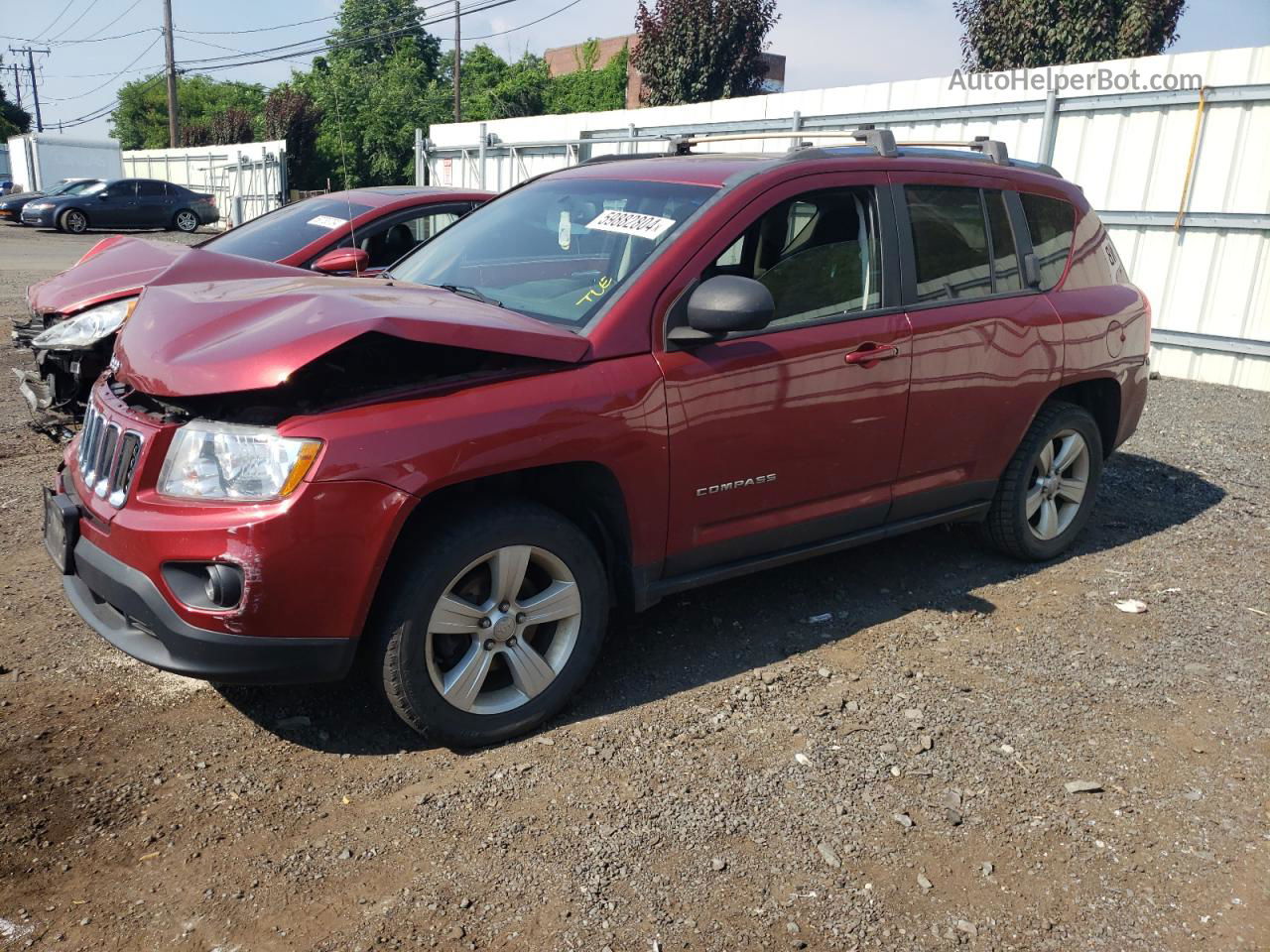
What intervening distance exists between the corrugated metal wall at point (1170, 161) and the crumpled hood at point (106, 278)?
15.6 feet

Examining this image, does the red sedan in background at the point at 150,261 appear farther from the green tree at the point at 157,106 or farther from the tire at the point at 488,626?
the green tree at the point at 157,106

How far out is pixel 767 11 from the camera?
1137 inches

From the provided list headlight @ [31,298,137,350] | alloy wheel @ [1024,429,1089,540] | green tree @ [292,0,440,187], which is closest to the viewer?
alloy wheel @ [1024,429,1089,540]

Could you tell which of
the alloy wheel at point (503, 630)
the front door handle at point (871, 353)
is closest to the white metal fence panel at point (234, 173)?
the front door handle at point (871, 353)

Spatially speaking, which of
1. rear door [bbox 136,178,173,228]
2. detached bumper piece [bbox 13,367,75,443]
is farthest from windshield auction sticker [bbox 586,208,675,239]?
rear door [bbox 136,178,173,228]

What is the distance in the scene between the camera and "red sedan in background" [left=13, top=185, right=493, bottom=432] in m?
5.68

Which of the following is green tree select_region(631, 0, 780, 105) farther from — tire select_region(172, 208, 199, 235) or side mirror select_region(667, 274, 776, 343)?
side mirror select_region(667, 274, 776, 343)

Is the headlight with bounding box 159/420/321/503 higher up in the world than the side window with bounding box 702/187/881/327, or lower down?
lower down

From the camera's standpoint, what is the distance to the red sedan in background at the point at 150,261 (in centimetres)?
568

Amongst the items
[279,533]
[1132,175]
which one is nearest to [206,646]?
[279,533]

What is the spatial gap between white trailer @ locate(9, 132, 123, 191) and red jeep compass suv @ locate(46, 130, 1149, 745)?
133ft

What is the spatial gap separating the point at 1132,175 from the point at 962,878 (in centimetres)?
922

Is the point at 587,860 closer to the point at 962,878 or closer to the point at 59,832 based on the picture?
the point at 962,878

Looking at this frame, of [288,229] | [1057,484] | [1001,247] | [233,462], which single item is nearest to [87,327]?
[288,229]
